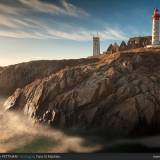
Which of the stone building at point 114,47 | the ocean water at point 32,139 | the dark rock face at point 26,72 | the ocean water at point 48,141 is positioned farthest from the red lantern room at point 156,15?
the ocean water at point 32,139

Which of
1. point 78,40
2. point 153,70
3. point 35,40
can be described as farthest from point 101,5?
point 153,70

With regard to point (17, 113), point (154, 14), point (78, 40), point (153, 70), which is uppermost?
point (154, 14)

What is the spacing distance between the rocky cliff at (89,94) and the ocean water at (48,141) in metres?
0.24

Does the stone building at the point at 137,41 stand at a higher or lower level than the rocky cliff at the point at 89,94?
higher

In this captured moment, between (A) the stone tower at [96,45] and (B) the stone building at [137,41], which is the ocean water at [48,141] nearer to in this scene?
(A) the stone tower at [96,45]

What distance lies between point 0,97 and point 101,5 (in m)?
3.07

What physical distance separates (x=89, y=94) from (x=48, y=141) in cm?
211

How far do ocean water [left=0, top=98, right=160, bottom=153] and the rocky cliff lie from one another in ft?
0.80

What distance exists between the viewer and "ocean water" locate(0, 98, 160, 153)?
6.14m

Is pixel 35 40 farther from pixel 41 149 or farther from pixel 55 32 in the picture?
pixel 41 149

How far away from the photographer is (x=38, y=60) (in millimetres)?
7246

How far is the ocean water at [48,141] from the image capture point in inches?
242

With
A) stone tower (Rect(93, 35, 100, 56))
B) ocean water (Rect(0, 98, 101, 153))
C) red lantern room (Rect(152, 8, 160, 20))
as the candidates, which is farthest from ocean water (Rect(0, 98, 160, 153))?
red lantern room (Rect(152, 8, 160, 20))

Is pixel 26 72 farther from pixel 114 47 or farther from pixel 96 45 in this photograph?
pixel 114 47
